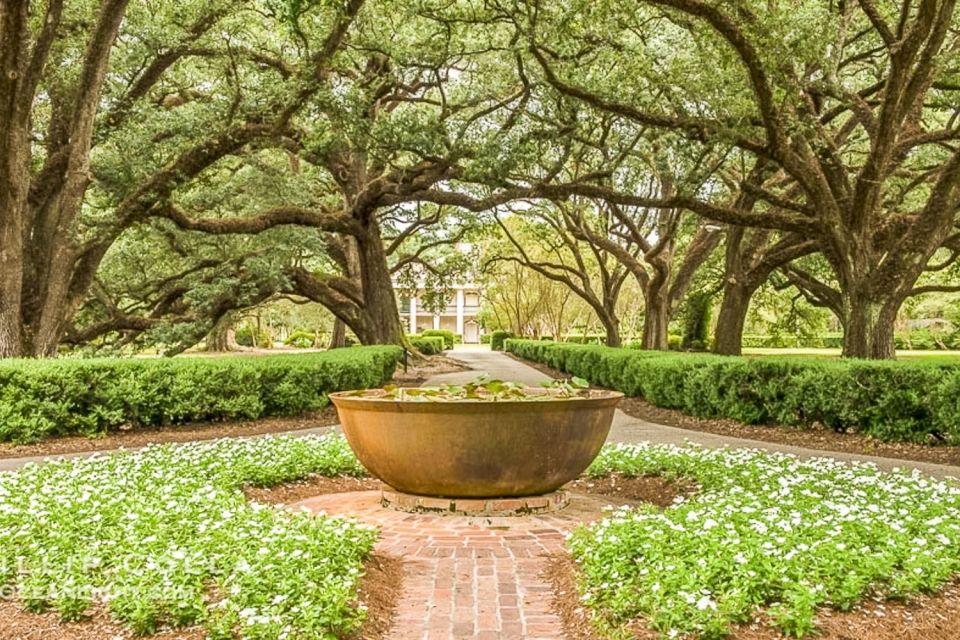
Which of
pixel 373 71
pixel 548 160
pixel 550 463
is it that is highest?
pixel 373 71

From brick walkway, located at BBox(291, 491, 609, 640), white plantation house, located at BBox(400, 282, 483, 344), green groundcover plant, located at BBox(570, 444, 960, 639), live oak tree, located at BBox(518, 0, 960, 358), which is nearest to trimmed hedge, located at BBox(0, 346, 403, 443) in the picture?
brick walkway, located at BBox(291, 491, 609, 640)

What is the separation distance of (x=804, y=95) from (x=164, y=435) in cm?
1066

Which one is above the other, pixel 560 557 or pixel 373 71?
pixel 373 71

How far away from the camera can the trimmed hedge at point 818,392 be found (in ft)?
30.8

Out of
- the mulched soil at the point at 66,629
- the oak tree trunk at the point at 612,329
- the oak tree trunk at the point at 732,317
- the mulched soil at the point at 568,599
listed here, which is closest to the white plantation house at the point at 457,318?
the oak tree trunk at the point at 612,329

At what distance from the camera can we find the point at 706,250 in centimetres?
1964

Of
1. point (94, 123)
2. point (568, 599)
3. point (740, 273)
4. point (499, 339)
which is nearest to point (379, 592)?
point (568, 599)

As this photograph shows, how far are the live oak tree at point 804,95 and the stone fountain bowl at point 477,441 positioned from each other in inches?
237

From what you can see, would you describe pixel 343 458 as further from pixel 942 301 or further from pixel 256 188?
pixel 942 301

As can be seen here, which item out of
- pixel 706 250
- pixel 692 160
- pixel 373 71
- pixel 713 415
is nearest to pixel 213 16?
pixel 373 71

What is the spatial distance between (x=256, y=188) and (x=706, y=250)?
11161 mm

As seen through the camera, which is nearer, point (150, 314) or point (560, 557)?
point (560, 557)

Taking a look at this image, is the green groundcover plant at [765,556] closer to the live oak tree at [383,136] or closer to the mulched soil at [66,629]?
the mulched soil at [66,629]

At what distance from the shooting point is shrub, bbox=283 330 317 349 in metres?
55.5
